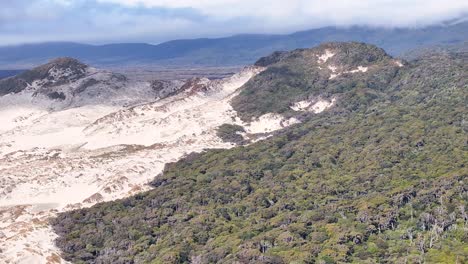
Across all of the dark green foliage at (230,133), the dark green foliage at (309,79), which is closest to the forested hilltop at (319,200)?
the dark green foliage at (230,133)

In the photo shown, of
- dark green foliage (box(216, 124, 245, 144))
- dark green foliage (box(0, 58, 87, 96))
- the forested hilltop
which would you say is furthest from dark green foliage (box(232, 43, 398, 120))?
dark green foliage (box(0, 58, 87, 96))

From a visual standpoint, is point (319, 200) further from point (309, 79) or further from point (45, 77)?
point (45, 77)

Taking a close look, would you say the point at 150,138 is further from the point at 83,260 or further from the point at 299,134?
the point at 83,260

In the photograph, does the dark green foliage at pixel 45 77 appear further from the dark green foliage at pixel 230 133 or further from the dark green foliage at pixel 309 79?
the dark green foliage at pixel 230 133

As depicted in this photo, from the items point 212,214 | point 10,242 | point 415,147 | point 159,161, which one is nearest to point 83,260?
point 10,242

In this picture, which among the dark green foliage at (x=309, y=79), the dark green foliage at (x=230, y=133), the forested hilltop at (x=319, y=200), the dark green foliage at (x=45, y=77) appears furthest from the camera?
the dark green foliage at (x=45, y=77)

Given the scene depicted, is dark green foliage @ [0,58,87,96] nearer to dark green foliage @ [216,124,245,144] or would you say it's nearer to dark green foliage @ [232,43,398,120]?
dark green foliage @ [232,43,398,120]

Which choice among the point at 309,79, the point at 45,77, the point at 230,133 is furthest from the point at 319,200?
the point at 45,77
